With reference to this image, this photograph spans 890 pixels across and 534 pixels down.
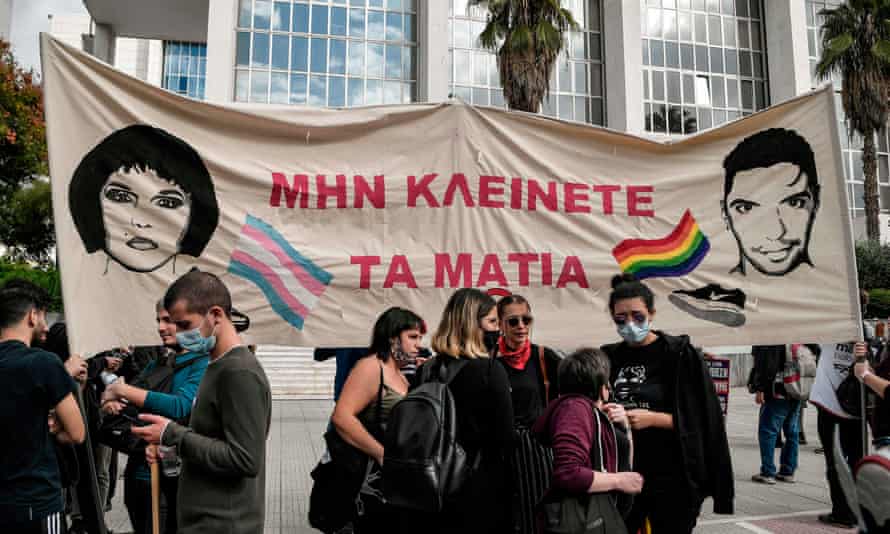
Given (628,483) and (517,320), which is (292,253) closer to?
(517,320)

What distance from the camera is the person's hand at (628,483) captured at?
2.66 m

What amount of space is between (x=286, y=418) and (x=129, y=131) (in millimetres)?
10182

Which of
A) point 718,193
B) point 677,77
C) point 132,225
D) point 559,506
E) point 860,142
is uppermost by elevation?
point 677,77

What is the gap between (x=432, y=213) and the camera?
13.9 feet

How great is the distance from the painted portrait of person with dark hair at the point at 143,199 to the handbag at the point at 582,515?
2.48m

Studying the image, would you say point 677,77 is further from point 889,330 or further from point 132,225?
point 132,225

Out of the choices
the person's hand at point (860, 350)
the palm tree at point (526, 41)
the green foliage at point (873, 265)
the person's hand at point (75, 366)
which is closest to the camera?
the person's hand at point (75, 366)

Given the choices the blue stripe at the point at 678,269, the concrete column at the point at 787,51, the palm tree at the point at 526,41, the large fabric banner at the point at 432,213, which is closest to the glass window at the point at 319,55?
the palm tree at the point at 526,41

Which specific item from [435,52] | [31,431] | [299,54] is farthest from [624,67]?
[31,431]

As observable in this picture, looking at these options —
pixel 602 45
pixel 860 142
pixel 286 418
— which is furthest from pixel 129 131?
pixel 860 142

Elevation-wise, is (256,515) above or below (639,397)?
below

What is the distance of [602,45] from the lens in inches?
1110

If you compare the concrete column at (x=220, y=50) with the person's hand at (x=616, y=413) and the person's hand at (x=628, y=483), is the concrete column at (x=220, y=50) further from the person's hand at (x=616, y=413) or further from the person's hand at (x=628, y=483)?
A: the person's hand at (x=628, y=483)

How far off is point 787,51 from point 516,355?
2991 cm
